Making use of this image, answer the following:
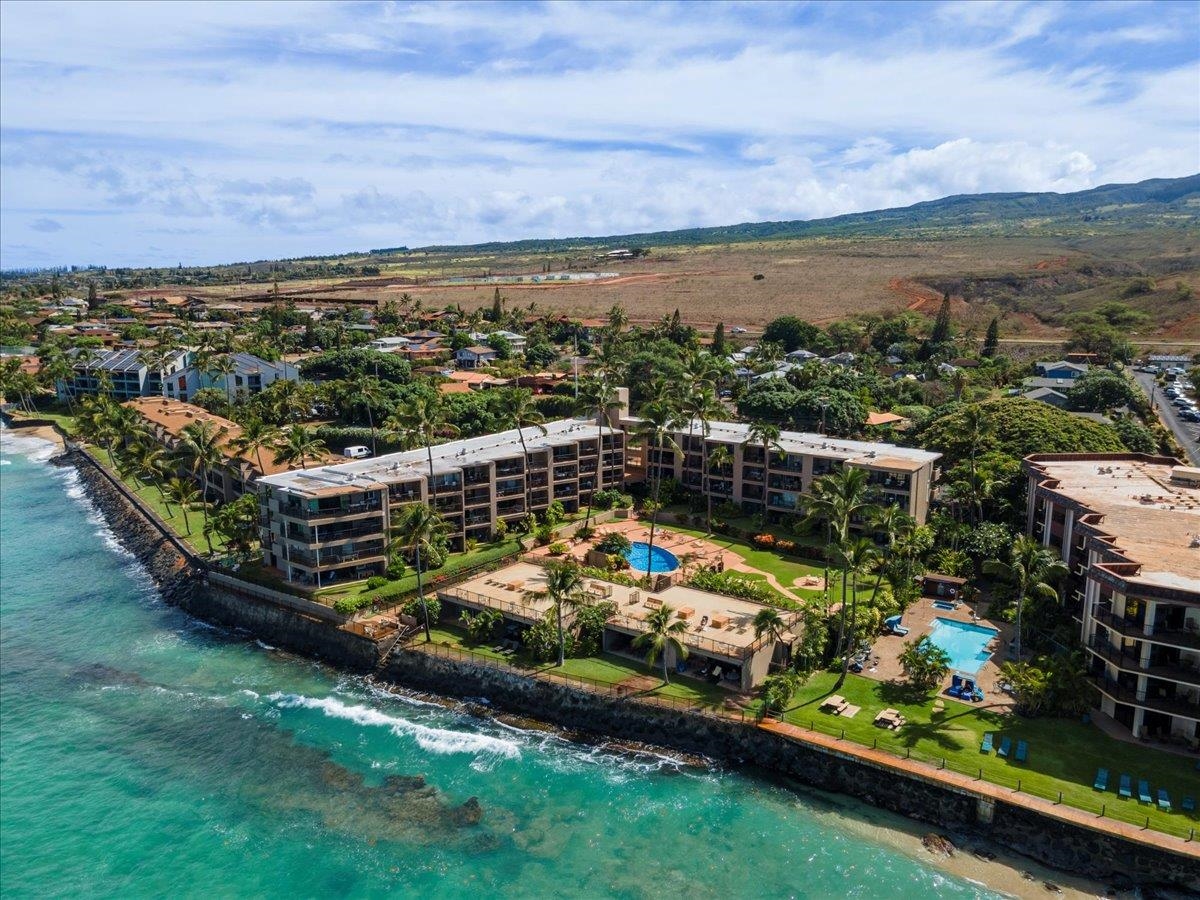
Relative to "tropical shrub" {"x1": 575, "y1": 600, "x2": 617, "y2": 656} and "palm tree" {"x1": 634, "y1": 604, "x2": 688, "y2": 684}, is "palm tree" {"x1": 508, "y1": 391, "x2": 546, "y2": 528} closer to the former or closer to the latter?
"tropical shrub" {"x1": 575, "y1": 600, "x2": 617, "y2": 656}

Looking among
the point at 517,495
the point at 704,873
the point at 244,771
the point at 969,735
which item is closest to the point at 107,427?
the point at 517,495

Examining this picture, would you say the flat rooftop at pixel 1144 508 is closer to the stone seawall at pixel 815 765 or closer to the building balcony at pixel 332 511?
the stone seawall at pixel 815 765

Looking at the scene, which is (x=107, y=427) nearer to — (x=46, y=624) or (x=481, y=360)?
(x=46, y=624)

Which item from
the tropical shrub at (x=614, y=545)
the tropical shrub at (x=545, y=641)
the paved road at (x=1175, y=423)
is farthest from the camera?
the paved road at (x=1175, y=423)

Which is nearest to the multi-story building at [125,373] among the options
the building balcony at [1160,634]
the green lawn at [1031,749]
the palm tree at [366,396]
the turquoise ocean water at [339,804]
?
the palm tree at [366,396]

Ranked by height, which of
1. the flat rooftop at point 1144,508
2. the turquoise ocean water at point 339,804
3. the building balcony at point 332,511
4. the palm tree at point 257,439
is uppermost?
the palm tree at point 257,439

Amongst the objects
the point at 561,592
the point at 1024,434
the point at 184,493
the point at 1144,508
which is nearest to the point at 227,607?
the point at 184,493

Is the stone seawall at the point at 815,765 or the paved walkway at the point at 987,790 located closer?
the paved walkway at the point at 987,790
